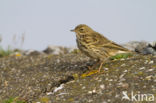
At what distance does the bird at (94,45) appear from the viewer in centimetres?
784

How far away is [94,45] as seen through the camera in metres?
7.89

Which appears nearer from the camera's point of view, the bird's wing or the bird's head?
the bird's wing

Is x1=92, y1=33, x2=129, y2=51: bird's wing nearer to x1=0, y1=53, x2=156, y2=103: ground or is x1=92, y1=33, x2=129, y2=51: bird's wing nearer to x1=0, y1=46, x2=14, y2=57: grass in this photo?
x1=0, y1=53, x2=156, y2=103: ground

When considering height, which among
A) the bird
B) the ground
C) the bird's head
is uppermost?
the bird's head

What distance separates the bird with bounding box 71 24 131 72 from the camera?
25.7ft

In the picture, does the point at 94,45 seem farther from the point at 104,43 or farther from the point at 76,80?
the point at 76,80

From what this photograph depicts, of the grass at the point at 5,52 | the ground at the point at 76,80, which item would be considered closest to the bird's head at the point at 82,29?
the ground at the point at 76,80

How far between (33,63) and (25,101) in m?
3.92

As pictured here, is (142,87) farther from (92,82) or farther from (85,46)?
(85,46)

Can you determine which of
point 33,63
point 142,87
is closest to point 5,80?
point 33,63

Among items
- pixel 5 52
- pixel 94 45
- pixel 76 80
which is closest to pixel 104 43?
pixel 94 45

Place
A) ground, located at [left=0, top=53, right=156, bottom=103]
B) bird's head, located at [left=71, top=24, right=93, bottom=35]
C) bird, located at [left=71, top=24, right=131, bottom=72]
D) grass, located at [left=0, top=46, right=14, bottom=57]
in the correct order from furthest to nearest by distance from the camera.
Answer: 1. grass, located at [left=0, top=46, right=14, bottom=57]
2. bird's head, located at [left=71, top=24, right=93, bottom=35]
3. bird, located at [left=71, top=24, right=131, bottom=72]
4. ground, located at [left=0, top=53, right=156, bottom=103]

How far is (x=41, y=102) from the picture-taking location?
645cm

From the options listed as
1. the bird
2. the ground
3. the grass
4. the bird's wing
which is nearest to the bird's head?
the bird
